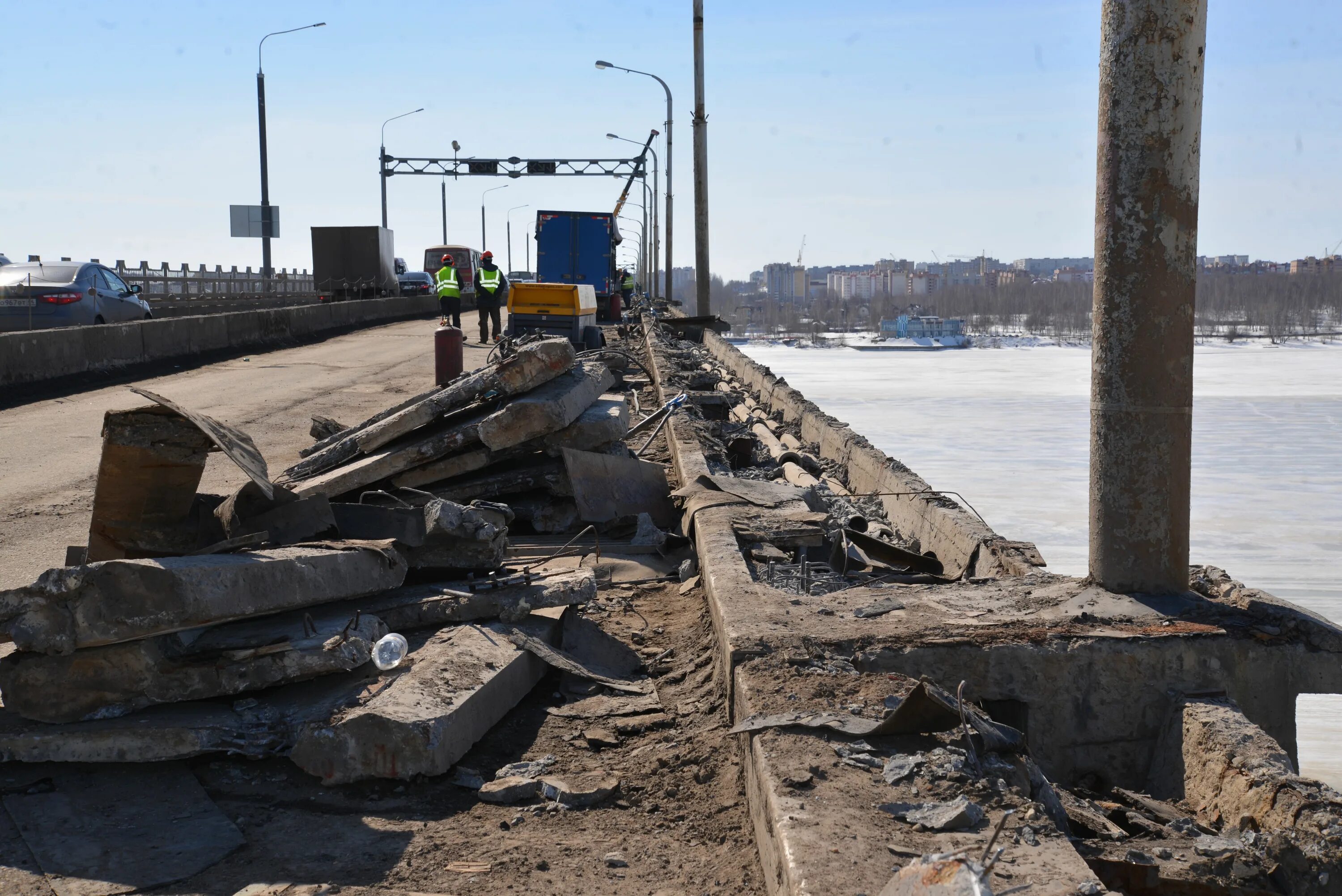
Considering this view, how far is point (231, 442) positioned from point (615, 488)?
3.17 m

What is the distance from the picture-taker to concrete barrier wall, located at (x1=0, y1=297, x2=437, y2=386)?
48.7 ft

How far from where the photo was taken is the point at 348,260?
44.7 metres

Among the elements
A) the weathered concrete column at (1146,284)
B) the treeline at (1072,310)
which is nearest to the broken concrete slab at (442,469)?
the weathered concrete column at (1146,284)

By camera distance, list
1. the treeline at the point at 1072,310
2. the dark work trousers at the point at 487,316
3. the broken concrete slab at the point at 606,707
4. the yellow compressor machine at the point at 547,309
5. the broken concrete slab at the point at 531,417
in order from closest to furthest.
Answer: the broken concrete slab at the point at 606,707, the broken concrete slab at the point at 531,417, the yellow compressor machine at the point at 547,309, the dark work trousers at the point at 487,316, the treeline at the point at 1072,310

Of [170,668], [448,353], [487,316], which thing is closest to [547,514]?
[170,668]

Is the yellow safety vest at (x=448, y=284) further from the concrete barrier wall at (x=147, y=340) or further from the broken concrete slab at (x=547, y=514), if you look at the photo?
the broken concrete slab at (x=547, y=514)

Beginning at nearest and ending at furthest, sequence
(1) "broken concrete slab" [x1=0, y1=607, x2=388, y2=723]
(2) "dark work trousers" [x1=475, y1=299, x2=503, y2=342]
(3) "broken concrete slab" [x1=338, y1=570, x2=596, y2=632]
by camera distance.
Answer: (1) "broken concrete slab" [x1=0, y1=607, x2=388, y2=723] → (3) "broken concrete slab" [x1=338, y1=570, x2=596, y2=632] → (2) "dark work trousers" [x1=475, y1=299, x2=503, y2=342]

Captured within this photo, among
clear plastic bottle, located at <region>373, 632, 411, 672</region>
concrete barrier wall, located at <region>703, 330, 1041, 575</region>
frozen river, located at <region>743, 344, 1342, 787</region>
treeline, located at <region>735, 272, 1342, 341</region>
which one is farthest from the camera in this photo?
treeline, located at <region>735, 272, 1342, 341</region>

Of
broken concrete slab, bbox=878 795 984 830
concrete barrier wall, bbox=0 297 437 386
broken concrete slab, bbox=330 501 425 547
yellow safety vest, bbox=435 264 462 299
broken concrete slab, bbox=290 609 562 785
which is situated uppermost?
yellow safety vest, bbox=435 264 462 299

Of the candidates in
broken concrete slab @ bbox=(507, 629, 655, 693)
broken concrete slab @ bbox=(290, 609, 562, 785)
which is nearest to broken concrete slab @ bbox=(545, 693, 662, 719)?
broken concrete slab @ bbox=(507, 629, 655, 693)

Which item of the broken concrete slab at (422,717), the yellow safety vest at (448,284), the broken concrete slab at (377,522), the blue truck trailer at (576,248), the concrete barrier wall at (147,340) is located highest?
the blue truck trailer at (576,248)

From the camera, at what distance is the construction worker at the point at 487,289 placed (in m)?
23.2

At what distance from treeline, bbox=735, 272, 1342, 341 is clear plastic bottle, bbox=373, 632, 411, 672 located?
355ft

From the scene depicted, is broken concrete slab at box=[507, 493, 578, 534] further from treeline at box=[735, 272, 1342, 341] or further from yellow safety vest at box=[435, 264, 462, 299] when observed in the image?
treeline at box=[735, 272, 1342, 341]
